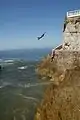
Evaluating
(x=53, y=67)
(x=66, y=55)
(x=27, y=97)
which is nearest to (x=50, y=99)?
(x=27, y=97)

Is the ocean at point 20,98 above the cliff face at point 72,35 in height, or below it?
below

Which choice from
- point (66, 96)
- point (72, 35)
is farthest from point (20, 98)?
point (66, 96)

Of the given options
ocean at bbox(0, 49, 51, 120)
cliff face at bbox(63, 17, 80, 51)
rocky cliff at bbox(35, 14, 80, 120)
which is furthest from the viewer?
cliff face at bbox(63, 17, 80, 51)

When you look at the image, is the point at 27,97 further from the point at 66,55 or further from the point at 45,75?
the point at 45,75

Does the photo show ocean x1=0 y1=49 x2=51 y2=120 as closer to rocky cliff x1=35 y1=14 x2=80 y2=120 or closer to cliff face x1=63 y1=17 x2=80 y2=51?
rocky cliff x1=35 y1=14 x2=80 y2=120

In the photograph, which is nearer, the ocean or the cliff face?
the ocean

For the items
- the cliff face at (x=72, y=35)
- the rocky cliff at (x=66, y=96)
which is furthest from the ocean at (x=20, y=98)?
the cliff face at (x=72, y=35)

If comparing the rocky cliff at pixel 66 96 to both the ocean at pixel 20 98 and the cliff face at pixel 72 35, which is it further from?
the ocean at pixel 20 98

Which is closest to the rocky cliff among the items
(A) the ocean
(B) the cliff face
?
(B) the cliff face

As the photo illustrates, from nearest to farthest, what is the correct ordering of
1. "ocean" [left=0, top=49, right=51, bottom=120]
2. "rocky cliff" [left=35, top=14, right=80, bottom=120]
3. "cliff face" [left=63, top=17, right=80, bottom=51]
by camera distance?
"rocky cliff" [left=35, top=14, right=80, bottom=120] → "ocean" [left=0, top=49, right=51, bottom=120] → "cliff face" [left=63, top=17, right=80, bottom=51]

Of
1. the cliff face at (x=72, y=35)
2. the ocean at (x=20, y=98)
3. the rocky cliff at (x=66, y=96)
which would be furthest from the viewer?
the cliff face at (x=72, y=35)

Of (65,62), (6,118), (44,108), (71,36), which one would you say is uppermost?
(71,36)
